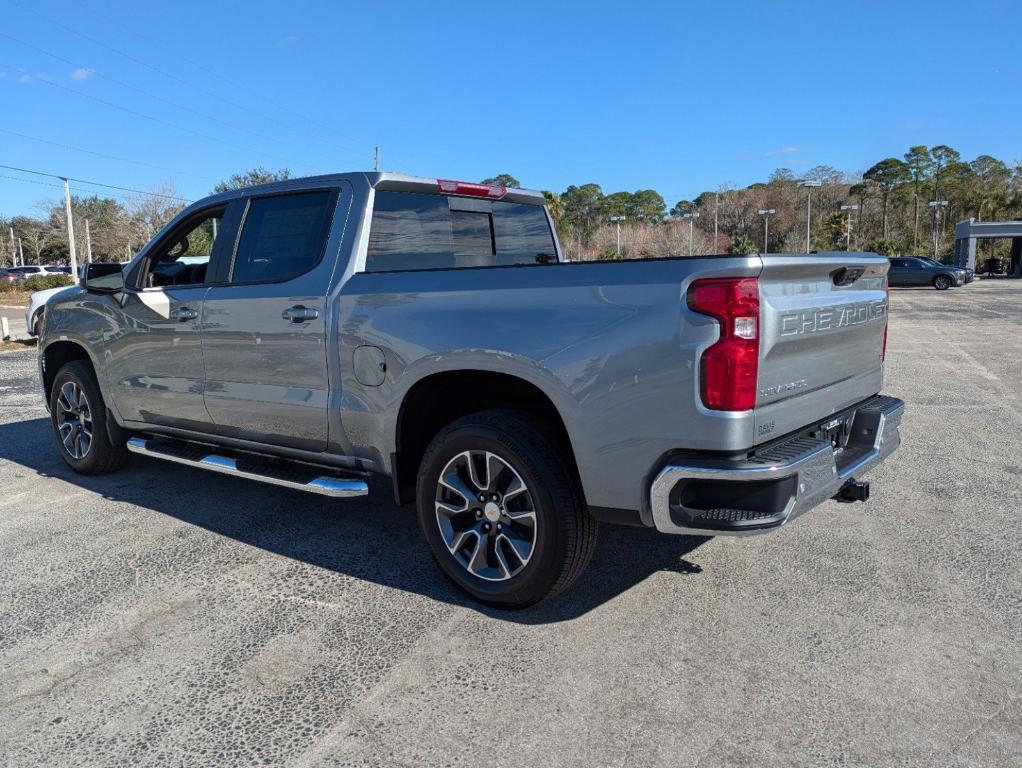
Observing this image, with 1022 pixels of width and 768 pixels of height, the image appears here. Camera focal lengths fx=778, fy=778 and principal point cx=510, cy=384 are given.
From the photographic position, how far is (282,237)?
4.36m

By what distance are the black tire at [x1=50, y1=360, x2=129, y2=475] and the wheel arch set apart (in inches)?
114

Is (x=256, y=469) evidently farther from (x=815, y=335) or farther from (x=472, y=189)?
(x=815, y=335)

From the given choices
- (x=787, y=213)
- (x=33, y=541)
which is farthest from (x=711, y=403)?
(x=787, y=213)

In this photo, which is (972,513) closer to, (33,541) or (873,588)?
(873,588)

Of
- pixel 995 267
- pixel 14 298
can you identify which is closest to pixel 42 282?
pixel 14 298

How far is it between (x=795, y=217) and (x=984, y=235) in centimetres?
3590

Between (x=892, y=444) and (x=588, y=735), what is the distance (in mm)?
2290

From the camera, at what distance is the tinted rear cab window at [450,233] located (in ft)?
13.7

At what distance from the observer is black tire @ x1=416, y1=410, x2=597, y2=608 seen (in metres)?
3.20

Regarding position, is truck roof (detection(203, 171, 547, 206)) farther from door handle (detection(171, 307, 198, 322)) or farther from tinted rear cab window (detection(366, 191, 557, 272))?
door handle (detection(171, 307, 198, 322))

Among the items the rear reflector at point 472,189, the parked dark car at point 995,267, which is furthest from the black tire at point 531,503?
the parked dark car at point 995,267

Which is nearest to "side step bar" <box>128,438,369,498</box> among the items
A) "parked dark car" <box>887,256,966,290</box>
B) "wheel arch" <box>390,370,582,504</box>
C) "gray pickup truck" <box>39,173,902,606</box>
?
"gray pickup truck" <box>39,173,902,606</box>

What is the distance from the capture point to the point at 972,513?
4.71m

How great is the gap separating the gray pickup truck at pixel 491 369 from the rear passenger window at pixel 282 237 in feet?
0.04
